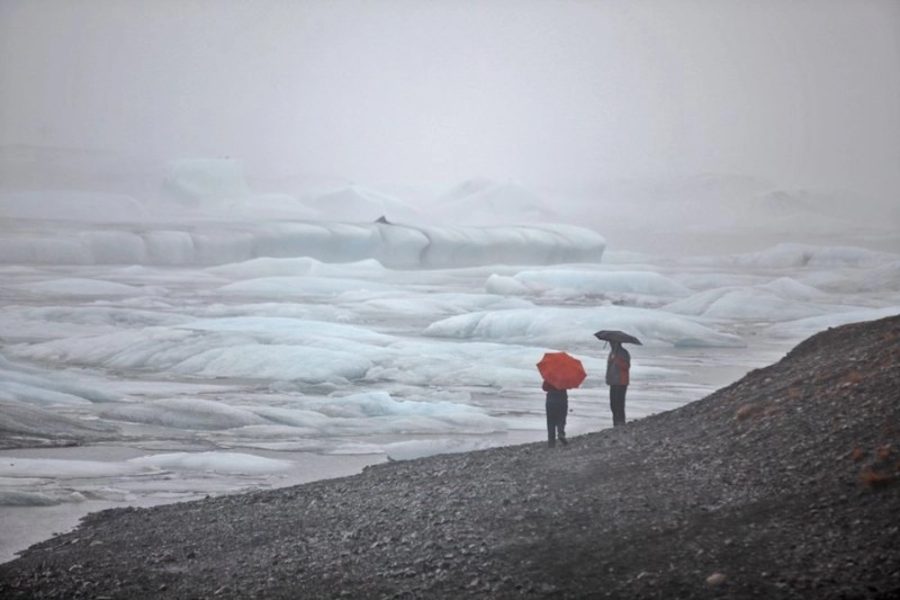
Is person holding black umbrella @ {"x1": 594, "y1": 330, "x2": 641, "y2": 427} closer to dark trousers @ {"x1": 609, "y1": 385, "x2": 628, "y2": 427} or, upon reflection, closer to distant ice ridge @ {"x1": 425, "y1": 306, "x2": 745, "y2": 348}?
dark trousers @ {"x1": 609, "y1": 385, "x2": 628, "y2": 427}

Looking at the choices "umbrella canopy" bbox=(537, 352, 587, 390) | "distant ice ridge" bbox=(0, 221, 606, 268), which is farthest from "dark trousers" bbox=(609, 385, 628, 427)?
"distant ice ridge" bbox=(0, 221, 606, 268)

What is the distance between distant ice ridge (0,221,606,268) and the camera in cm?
2883

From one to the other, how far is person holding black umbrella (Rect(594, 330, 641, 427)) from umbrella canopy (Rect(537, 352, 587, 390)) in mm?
533

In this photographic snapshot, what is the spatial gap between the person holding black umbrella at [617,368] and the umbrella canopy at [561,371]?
53cm

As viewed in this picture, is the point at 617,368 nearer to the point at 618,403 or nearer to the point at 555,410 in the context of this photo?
the point at 618,403

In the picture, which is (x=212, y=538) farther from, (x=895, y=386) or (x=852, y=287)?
(x=852, y=287)

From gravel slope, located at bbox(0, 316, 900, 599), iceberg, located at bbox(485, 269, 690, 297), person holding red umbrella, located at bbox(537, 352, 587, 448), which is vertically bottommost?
gravel slope, located at bbox(0, 316, 900, 599)

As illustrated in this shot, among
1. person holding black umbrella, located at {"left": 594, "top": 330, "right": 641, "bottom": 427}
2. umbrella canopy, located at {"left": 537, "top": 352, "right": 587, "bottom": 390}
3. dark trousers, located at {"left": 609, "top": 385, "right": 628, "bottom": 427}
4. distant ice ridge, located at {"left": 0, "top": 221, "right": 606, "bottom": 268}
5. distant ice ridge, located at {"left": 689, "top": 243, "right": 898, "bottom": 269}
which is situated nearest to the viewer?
umbrella canopy, located at {"left": 537, "top": 352, "right": 587, "bottom": 390}

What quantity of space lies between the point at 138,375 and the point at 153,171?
18.6 m

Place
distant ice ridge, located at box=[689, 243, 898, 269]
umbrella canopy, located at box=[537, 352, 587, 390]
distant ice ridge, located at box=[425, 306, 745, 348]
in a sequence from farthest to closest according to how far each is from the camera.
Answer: distant ice ridge, located at box=[689, 243, 898, 269] < distant ice ridge, located at box=[425, 306, 745, 348] < umbrella canopy, located at box=[537, 352, 587, 390]

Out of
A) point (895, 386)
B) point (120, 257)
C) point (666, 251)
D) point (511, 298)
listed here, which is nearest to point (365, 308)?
point (511, 298)

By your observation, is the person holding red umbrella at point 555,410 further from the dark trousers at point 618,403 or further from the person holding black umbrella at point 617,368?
the dark trousers at point 618,403

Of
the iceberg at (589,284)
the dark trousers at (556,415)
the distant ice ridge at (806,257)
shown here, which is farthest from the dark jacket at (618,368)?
the distant ice ridge at (806,257)

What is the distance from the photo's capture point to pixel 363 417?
13820 mm
